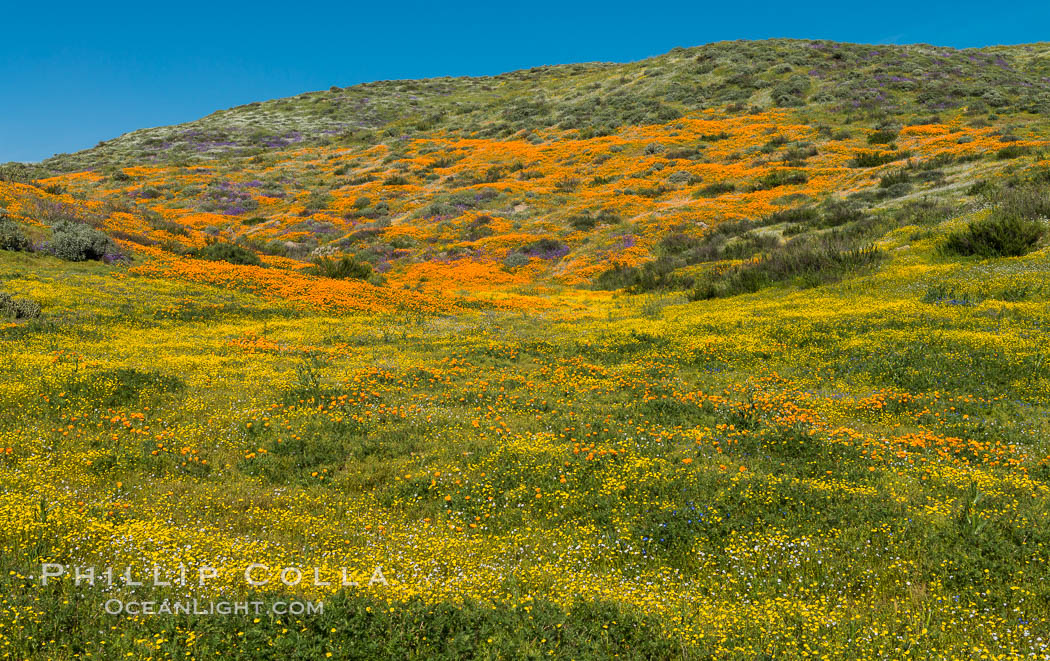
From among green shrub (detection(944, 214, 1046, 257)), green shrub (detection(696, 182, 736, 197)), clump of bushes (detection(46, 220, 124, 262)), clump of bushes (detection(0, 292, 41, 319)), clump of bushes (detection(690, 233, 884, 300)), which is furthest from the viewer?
green shrub (detection(696, 182, 736, 197))

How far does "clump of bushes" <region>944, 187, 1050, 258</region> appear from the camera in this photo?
55.9ft

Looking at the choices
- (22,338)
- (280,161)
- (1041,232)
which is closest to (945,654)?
(22,338)

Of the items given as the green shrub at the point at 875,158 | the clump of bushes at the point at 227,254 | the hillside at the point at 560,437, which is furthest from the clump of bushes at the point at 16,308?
the green shrub at the point at 875,158

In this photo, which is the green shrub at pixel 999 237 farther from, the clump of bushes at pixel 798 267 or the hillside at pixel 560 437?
the clump of bushes at pixel 798 267

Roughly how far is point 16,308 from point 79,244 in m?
9.07

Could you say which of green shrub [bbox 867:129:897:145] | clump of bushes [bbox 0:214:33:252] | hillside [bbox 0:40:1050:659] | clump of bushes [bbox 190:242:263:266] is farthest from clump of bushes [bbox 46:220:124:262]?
green shrub [bbox 867:129:897:145]

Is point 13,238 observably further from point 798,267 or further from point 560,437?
point 798,267

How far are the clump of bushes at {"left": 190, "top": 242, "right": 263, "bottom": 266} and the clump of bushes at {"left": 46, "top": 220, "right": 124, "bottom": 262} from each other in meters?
4.20

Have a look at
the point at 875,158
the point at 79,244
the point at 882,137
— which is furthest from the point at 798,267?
the point at 882,137

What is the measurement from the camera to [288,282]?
928 inches

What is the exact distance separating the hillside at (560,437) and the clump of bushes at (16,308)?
83 mm

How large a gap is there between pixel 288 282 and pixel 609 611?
2237 cm

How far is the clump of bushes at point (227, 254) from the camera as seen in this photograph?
26.7 m

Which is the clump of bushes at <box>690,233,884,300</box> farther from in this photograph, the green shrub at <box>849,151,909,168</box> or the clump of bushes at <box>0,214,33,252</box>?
the clump of bushes at <box>0,214,33,252</box>
